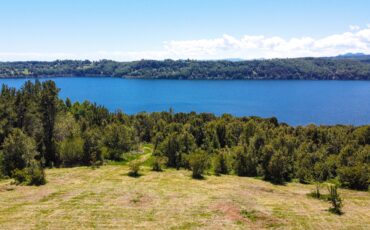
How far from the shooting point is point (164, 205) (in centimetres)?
3341

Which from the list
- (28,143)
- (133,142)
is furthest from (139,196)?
(133,142)

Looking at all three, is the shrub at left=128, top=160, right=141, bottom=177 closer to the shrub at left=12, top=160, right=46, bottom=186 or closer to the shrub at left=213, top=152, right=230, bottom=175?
the shrub at left=12, top=160, right=46, bottom=186

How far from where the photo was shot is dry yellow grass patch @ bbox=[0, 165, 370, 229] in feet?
93.6

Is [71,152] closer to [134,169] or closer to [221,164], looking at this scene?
[134,169]

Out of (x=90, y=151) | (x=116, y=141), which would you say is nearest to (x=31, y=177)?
(x=90, y=151)

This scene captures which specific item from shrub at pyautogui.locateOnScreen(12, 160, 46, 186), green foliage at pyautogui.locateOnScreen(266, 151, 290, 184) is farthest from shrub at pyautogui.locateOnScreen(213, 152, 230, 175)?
shrub at pyautogui.locateOnScreen(12, 160, 46, 186)

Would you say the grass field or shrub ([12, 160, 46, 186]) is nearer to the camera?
the grass field

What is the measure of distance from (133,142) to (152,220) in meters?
44.8

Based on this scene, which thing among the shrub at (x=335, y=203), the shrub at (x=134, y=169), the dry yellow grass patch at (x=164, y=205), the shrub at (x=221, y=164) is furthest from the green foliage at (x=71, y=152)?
the shrub at (x=335, y=203)

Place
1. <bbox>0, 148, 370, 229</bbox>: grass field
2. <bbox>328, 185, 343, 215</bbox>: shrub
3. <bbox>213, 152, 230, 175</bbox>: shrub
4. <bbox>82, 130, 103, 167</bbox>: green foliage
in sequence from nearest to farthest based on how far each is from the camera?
<bbox>0, 148, 370, 229</bbox>: grass field
<bbox>328, 185, 343, 215</bbox>: shrub
<bbox>213, 152, 230, 175</bbox>: shrub
<bbox>82, 130, 103, 167</bbox>: green foliage

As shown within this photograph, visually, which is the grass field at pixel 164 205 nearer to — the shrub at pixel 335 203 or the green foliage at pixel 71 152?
the shrub at pixel 335 203

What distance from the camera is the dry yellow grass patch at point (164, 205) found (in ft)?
93.6

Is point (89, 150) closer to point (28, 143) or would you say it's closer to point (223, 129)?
point (28, 143)

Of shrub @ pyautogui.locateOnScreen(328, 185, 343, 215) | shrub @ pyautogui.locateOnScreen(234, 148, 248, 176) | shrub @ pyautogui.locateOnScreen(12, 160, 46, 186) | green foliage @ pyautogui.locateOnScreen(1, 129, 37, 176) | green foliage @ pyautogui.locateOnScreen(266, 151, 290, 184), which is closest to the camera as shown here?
shrub @ pyautogui.locateOnScreen(328, 185, 343, 215)
